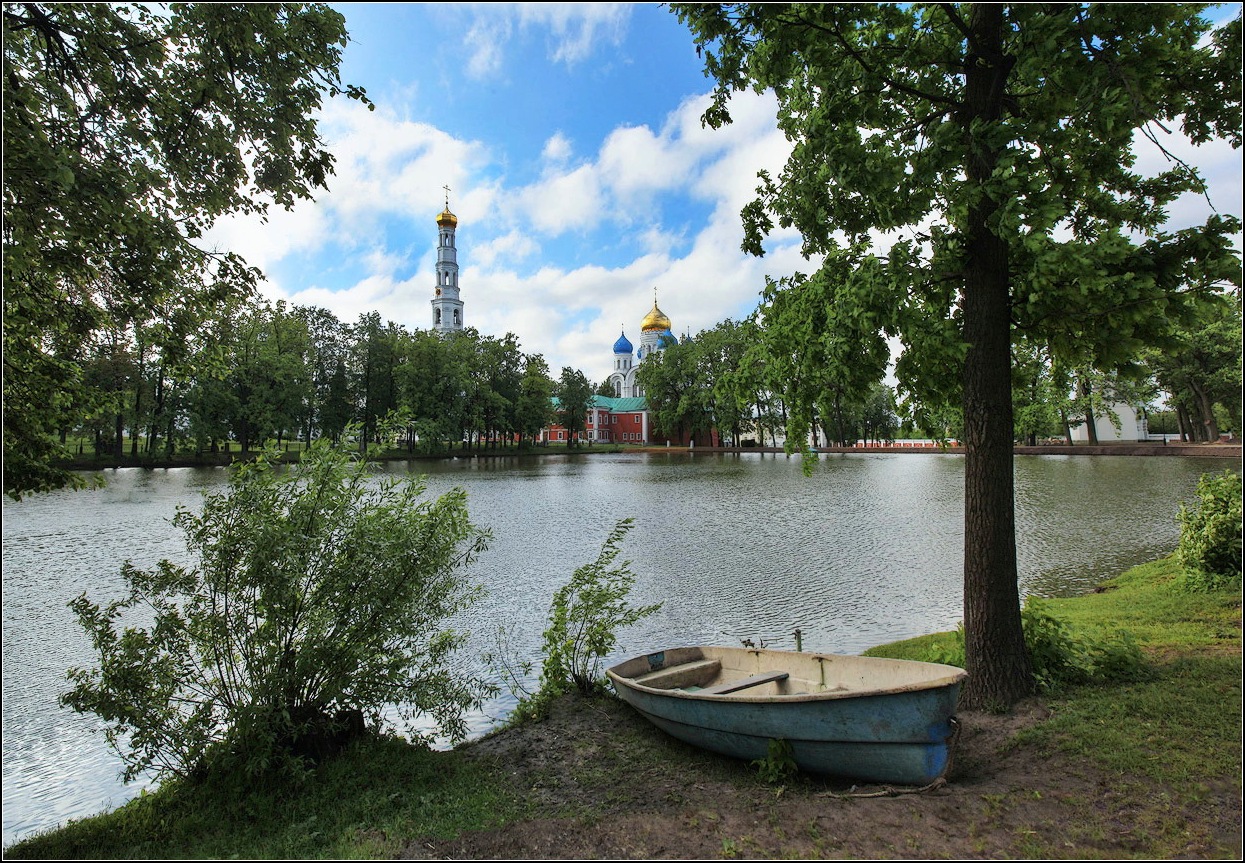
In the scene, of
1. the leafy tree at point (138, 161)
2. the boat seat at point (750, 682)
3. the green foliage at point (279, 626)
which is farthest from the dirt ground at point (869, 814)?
the leafy tree at point (138, 161)

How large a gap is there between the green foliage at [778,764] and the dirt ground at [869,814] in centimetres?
9

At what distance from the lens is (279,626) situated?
568 centimetres

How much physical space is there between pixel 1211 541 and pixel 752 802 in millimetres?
6591

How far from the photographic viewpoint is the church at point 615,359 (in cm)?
9206

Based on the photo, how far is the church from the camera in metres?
92.1

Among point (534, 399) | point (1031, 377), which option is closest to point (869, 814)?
point (1031, 377)

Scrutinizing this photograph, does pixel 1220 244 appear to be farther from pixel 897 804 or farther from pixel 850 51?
pixel 897 804

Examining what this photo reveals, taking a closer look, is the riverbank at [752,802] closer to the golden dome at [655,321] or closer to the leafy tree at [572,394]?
the leafy tree at [572,394]

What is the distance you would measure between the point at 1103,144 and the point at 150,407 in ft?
201

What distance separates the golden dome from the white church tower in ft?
104

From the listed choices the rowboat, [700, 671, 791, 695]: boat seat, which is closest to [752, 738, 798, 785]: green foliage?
the rowboat

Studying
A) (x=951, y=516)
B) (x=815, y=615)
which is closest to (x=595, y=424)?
(x=951, y=516)

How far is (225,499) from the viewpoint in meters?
5.83

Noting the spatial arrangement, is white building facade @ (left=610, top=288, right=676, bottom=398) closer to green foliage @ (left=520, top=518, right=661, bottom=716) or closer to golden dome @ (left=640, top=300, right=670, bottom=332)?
golden dome @ (left=640, top=300, right=670, bottom=332)
